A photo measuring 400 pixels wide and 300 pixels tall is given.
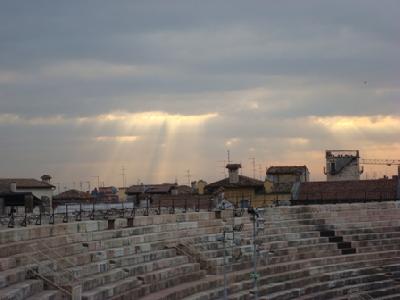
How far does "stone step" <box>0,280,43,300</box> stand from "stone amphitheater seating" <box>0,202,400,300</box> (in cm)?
3

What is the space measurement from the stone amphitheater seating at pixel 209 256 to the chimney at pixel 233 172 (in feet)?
47.3

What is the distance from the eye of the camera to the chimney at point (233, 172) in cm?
5538

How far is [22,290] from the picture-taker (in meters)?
18.6

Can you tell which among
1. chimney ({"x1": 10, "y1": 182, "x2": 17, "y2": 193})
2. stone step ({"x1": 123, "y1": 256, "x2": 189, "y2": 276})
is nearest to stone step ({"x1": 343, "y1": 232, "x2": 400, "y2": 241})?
stone step ({"x1": 123, "y1": 256, "x2": 189, "y2": 276})

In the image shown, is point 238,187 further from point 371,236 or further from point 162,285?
point 162,285

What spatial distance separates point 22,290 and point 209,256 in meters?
13.2

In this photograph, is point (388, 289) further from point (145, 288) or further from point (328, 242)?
point (145, 288)

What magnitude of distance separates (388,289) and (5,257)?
2003 cm

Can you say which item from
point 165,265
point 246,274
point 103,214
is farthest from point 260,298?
point 103,214

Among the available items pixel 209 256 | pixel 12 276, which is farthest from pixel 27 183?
pixel 12 276

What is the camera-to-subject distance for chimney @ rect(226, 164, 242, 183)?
182ft

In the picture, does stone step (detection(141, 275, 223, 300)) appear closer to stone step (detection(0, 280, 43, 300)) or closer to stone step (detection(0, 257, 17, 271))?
stone step (detection(0, 280, 43, 300))

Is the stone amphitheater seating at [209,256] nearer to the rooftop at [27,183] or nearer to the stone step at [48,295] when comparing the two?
the stone step at [48,295]

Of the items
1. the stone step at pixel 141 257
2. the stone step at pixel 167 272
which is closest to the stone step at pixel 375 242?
Answer: the stone step at pixel 167 272
